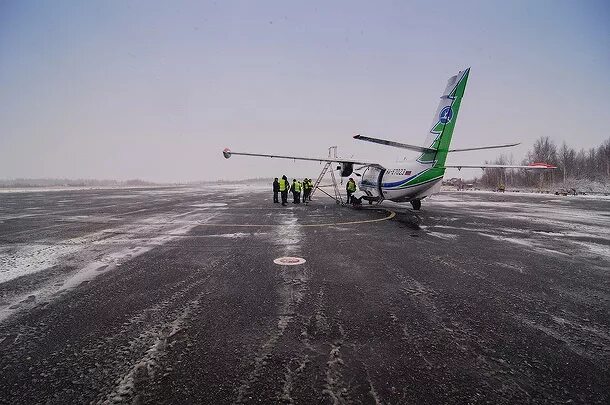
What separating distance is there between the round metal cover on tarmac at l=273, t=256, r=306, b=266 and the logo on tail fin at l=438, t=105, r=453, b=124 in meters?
12.7

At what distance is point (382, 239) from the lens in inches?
384

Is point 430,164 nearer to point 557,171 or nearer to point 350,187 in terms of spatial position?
point 350,187

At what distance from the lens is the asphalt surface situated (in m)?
2.64

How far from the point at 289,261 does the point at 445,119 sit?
1308 cm

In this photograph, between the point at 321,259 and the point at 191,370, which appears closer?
the point at 191,370

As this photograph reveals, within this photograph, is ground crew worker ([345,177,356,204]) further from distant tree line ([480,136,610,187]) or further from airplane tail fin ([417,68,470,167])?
distant tree line ([480,136,610,187])

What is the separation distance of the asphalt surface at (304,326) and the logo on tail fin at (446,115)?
32.0ft

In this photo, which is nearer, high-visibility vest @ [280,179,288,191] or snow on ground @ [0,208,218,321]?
snow on ground @ [0,208,218,321]

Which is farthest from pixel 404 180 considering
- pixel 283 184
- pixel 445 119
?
pixel 283 184

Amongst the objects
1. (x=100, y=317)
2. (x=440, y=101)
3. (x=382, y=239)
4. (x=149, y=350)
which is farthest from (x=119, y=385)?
(x=440, y=101)

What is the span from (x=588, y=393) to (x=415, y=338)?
1395mm

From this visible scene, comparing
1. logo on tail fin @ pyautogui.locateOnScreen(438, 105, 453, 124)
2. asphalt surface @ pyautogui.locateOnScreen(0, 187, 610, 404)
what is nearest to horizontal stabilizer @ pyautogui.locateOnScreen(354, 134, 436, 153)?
logo on tail fin @ pyautogui.locateOnScreen(438, 105, 453, 124)

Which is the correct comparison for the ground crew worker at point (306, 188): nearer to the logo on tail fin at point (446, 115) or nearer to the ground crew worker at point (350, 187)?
the ground crew worker at point (350, 187)

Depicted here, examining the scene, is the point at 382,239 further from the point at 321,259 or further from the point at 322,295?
the point at 322,295
